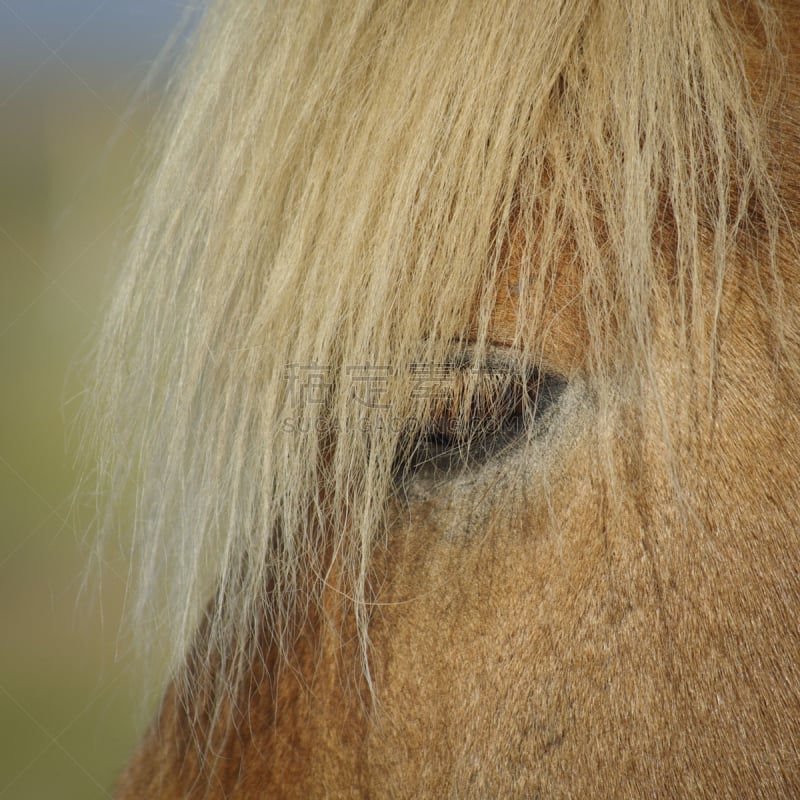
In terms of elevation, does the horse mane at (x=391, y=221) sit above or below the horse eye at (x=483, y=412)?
above

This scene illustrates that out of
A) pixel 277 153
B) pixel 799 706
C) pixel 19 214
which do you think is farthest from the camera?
pixel 19 214

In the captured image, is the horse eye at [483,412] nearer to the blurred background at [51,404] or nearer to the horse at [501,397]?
the horse at [501,397]

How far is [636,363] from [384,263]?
21 centimetres

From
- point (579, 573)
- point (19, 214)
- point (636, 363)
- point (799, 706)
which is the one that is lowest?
point (799, 706)

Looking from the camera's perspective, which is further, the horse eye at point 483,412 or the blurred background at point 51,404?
the blurred background at point 51,404

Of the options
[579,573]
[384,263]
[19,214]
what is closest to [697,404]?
[579,573]

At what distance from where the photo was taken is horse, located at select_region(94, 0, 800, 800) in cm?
50

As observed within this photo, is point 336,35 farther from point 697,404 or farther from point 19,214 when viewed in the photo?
point 19,214

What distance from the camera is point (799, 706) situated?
481 millimetres

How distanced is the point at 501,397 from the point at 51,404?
4385 millimetres

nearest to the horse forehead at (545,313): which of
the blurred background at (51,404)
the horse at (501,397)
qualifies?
the horse at (501,397)

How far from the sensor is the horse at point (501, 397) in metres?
0.50

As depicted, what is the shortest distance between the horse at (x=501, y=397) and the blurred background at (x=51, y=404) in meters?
0.49

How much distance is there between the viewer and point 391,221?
1.84ft
